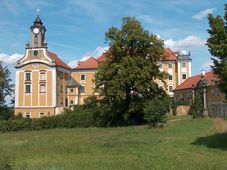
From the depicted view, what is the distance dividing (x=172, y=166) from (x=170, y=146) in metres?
10.2

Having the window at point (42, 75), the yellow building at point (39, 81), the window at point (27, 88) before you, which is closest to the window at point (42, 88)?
the yellow building at point (39, 81)

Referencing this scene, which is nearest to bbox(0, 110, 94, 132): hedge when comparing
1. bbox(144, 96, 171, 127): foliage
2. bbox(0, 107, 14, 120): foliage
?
bbox(0, 107, 14, 120): foliage

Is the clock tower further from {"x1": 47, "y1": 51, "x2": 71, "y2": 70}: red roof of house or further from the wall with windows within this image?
the wall with windows

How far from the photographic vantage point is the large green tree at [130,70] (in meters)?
62.4

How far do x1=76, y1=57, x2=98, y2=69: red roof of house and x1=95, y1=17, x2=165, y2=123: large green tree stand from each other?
44221mm

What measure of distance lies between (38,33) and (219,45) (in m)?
78.3

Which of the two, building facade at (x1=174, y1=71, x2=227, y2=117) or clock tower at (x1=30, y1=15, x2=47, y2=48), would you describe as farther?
clock tower at (x1=30, y1=15, x2=47, y2=48)

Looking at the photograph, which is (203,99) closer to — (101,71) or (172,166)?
(101,71)

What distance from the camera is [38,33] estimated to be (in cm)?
10062

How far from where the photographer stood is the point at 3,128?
70625 millimetres

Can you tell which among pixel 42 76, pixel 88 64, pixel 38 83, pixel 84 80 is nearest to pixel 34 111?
pixel 38 83

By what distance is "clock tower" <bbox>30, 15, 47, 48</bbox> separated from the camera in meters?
100

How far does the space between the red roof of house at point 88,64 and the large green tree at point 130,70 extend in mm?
44221

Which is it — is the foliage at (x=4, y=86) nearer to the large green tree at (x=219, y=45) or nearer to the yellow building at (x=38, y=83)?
the yellow building at (x=38, y=83)
